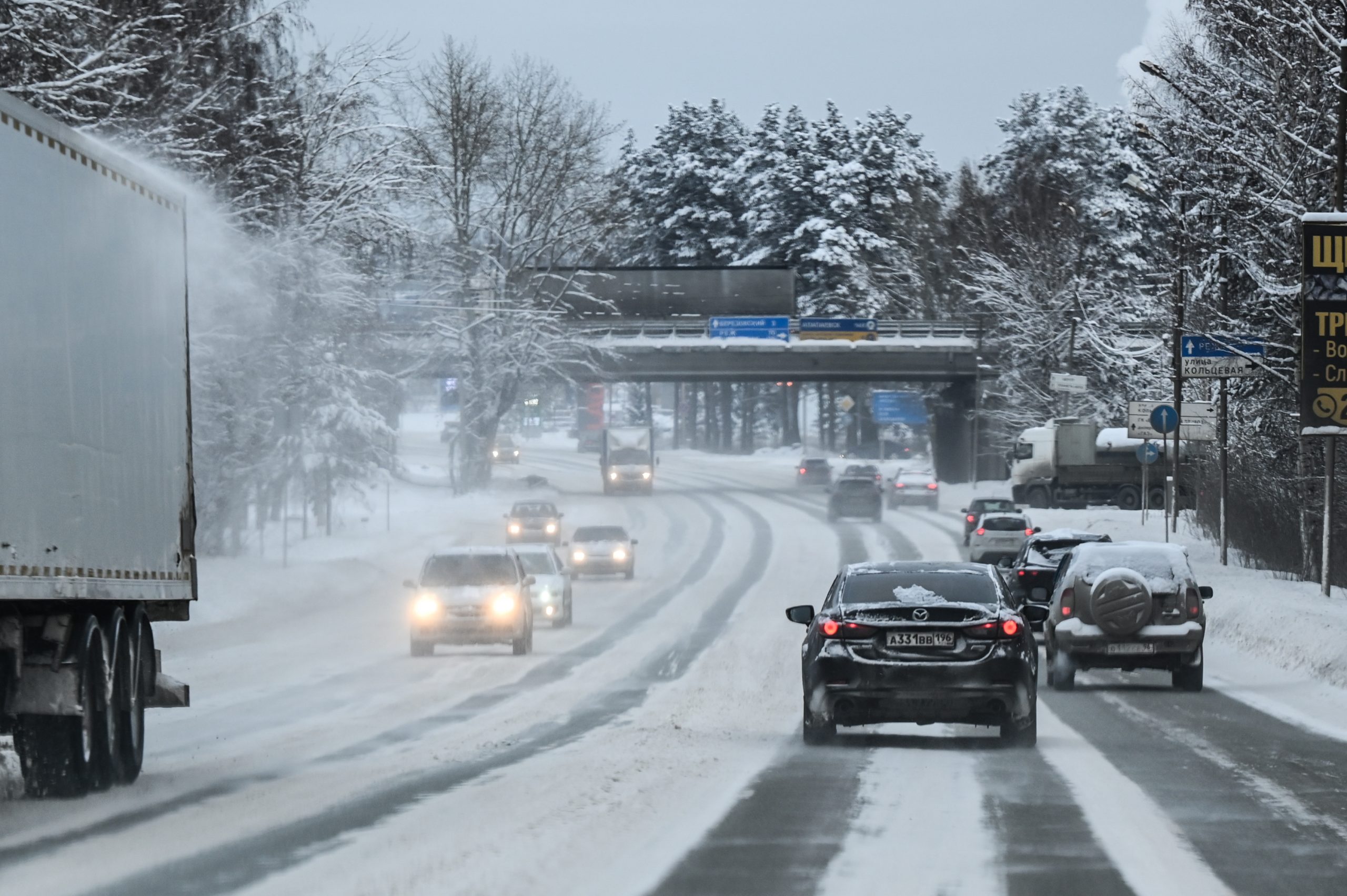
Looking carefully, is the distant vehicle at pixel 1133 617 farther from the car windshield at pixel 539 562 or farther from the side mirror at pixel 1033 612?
Answer: the car windshield at pixel 539 562

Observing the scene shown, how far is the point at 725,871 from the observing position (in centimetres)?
917

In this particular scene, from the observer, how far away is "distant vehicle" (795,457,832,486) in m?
98.4

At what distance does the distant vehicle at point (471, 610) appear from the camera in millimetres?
28562

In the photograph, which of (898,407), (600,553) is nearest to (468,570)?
(600,553)

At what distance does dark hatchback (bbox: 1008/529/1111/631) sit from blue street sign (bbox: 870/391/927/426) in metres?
83.4

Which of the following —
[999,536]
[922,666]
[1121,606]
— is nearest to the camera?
[922,666]

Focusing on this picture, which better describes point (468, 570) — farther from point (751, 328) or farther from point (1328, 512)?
point (751, 328)

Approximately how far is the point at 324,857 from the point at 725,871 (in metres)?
1.83

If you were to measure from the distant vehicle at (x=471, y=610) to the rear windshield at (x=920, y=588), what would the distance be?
1273cm

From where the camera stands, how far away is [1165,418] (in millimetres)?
37594

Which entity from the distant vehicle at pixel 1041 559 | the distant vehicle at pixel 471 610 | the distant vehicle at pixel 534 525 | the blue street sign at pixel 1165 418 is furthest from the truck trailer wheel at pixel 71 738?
the distant vehicle at pixel 534 525

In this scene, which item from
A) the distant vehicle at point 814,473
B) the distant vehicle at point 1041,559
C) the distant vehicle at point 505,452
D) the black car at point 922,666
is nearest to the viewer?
the black car at point 922,666

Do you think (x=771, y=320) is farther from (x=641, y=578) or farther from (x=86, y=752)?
(x=86, y=752)

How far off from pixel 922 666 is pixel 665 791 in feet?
12.5
